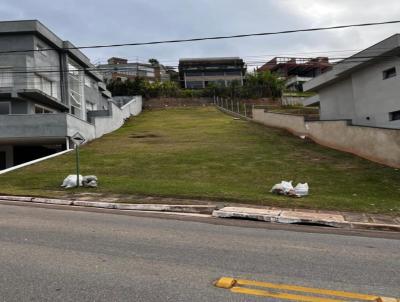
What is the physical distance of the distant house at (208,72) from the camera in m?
87.6

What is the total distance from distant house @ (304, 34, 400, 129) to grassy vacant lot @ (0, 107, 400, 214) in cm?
271

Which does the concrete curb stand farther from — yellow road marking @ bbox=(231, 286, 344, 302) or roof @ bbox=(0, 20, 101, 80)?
roof @ bbox=(0, 20, 101, 80)

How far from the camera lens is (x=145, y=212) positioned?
12.4 meters

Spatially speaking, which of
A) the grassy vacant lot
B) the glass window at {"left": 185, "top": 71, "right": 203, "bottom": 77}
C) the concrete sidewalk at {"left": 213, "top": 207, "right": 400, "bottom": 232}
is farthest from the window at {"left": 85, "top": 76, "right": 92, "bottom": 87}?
the glass window at {"left": 185, "top": 71, "right": 203, "bottom": 77}

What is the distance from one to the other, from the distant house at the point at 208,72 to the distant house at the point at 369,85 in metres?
58.5

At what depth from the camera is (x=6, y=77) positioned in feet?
101

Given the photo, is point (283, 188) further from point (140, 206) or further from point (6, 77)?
point (6, 77)

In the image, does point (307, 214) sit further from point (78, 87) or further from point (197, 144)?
point (78, 87)

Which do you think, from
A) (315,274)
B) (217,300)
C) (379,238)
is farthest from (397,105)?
(217,300)

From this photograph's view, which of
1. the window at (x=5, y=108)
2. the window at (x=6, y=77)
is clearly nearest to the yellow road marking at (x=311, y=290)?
the window at (x=6, y=77)

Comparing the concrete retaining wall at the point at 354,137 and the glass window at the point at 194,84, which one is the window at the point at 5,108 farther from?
the glass window at the point at 194,84

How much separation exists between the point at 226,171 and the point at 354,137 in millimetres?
8356

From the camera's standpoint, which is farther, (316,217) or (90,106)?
(90,106)

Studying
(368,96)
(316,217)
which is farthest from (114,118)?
(316,217)
